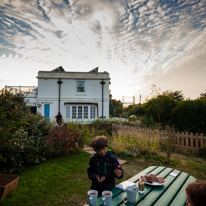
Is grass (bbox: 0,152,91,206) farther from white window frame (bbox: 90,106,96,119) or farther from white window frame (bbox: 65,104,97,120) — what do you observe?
white window frame (bbox: 90,106,96,119)

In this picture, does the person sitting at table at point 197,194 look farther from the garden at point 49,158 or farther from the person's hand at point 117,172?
the garden at point 49,158

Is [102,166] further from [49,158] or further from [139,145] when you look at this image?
[139,145]

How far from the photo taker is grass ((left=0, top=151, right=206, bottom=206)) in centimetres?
287

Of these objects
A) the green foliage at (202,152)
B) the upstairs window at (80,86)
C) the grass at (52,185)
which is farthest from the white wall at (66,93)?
the grass at (52,185)

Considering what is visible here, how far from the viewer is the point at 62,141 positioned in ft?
17.4

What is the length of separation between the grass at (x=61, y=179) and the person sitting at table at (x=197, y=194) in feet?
8.06

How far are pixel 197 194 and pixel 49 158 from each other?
489cm

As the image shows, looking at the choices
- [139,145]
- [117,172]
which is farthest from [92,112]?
[117,172]

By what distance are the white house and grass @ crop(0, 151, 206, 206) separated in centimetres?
1111

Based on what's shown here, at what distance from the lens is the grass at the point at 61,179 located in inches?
113

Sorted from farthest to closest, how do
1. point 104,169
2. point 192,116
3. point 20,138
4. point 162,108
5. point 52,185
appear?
point 162,108
point 192,116
point 20,138
point 52,185
point 104,169

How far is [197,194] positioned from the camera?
1080 millimetres

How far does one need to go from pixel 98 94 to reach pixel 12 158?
13671mm

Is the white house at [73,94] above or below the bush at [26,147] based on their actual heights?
above
